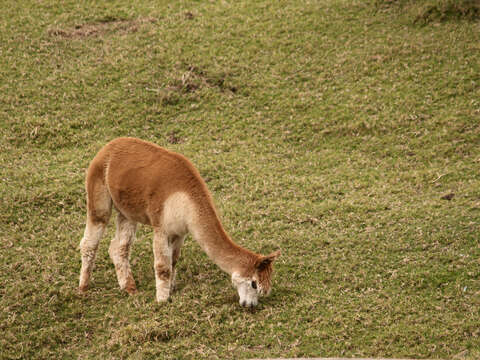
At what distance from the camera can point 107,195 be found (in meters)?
9.94

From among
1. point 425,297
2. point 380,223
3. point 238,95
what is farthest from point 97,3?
point 425,297

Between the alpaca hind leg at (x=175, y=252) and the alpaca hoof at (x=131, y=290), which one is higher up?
the alpaca hind leg at (x=175, y=252)

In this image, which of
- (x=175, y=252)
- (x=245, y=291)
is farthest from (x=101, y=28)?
(x=245, y=291)

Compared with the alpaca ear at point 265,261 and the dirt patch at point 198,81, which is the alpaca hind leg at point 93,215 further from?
the dirt patch at point 198,81

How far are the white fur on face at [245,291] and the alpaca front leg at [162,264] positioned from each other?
1.14m

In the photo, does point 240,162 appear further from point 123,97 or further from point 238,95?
point 123,97

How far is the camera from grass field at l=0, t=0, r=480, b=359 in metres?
8.62

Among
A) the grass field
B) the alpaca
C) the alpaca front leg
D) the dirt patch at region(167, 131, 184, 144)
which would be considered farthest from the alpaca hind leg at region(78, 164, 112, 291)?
the dirt patch at region(167, 131, 184, 144)

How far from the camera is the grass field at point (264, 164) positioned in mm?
8617

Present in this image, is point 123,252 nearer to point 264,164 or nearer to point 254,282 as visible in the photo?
point 254,282

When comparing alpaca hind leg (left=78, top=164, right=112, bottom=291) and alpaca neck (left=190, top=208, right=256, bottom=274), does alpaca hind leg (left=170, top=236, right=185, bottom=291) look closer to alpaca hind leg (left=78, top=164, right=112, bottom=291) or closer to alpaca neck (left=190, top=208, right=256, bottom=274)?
alpaca neck (left=190, top=208, right=256, bottom=274)

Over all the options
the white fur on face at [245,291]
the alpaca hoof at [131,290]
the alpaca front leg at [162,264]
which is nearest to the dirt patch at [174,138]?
the alpaca hoof at [131,290]

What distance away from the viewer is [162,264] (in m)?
9.35

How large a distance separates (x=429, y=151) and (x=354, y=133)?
189cm
